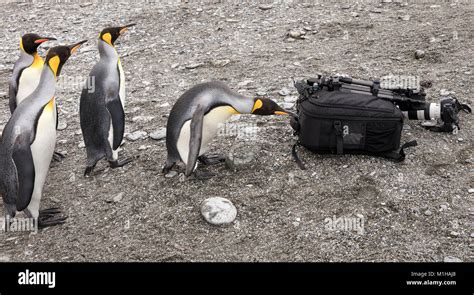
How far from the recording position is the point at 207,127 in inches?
135

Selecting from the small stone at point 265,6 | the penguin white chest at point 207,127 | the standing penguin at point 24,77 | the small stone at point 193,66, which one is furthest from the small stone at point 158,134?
the small stone at point 265,6

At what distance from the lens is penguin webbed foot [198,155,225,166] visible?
3.62 m

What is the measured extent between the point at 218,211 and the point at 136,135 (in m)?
1.41

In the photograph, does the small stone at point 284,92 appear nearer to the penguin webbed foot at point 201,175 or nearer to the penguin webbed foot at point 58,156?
the penguin webbed foot at point 201,175

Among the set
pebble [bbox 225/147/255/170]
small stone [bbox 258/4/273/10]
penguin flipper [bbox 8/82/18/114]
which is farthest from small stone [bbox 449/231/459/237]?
small stone [bbox 258/4/273/10]

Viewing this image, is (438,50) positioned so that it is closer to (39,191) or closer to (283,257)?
(283,257)

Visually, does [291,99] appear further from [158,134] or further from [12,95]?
[12,95]

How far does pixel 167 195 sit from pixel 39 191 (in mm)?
840

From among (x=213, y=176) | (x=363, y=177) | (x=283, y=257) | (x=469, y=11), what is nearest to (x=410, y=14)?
(x=469, y=11)

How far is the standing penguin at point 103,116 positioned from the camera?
3.53 metres

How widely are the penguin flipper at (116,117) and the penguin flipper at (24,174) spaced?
72cm

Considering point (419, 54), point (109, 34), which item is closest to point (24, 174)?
point (109, 34)

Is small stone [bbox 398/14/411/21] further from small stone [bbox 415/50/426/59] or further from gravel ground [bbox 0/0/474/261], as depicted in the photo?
small stone [bbox 415/50/426/59]

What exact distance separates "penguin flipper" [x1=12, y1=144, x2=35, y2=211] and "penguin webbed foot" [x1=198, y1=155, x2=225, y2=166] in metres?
1.21
